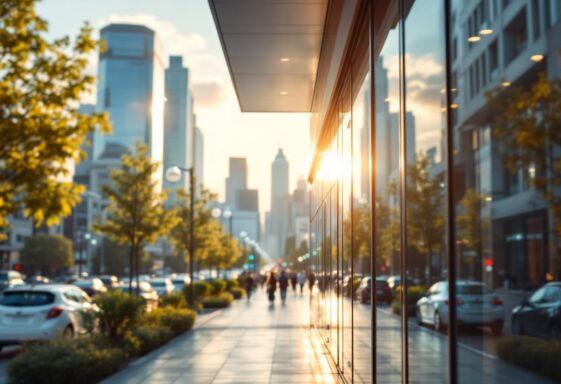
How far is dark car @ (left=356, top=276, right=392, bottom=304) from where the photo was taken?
20.7 feet

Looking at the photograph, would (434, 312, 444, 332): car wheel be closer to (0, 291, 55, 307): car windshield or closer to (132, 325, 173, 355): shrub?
(132, 325, 173, 355): shrub

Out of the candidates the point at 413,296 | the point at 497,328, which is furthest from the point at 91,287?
the point at 497,328

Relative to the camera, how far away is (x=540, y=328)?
2447 mm

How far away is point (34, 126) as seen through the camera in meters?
12.1

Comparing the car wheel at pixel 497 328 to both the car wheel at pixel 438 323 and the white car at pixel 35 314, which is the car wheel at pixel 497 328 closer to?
the car wheel at pixel 438 323

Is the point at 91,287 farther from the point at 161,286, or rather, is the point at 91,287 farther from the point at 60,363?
the point at 60,363

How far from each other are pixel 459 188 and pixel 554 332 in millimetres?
1323

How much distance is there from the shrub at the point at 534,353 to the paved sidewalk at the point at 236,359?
932cm

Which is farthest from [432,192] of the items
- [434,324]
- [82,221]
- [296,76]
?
[82,221]

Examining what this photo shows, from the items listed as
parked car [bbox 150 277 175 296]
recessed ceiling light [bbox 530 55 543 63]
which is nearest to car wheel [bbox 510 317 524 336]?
recessed ceiling light [bbox 530 55 543 63]

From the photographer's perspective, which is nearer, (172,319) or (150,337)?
(150,337)

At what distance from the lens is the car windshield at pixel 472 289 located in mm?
2984

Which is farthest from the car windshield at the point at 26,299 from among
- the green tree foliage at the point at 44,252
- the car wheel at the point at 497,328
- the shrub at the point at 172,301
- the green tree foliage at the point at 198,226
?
the green tree foliage at the point at 44,252

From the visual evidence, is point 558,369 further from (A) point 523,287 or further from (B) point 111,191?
(B) point 111,191
